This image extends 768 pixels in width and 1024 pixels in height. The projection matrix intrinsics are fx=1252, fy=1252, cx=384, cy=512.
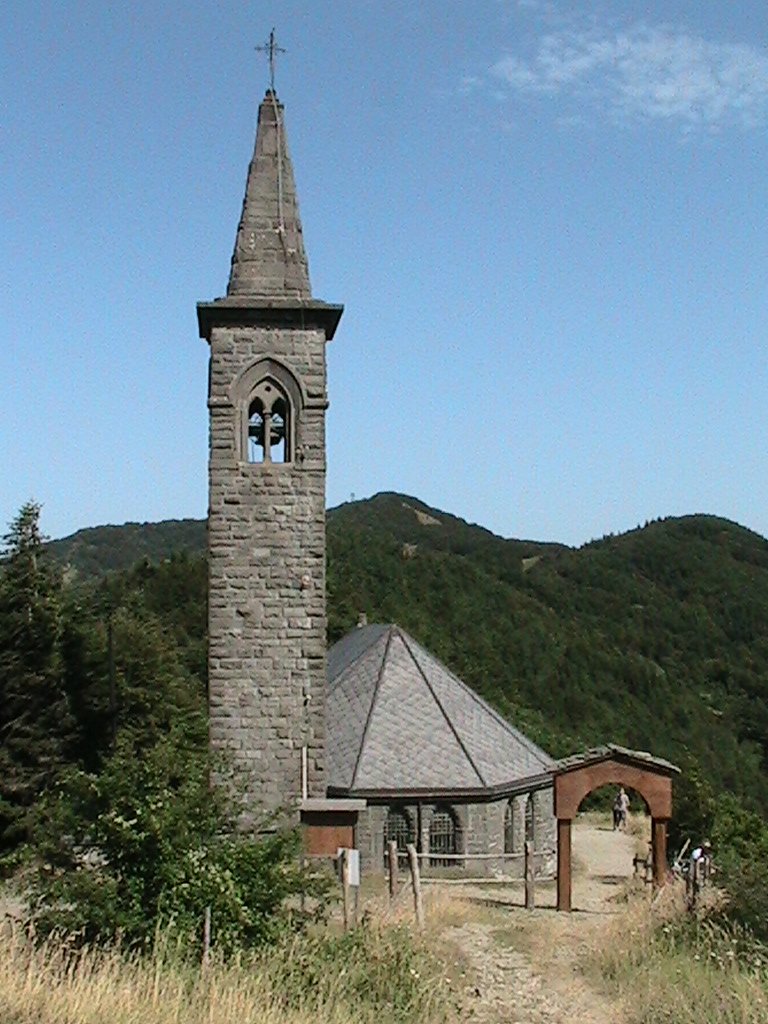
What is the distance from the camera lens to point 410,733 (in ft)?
75.2

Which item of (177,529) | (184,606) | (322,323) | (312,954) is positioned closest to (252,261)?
(322,323)

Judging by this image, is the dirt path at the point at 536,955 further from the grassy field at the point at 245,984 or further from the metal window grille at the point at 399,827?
the metal window grille at the point at 399,827

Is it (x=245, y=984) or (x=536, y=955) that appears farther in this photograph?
(x=536, y=955)

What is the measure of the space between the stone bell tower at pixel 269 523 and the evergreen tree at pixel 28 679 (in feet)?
31.9

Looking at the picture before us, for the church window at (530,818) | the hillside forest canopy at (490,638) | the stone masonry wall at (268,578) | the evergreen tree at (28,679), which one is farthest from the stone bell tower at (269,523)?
the evergreen tree at (28,679)

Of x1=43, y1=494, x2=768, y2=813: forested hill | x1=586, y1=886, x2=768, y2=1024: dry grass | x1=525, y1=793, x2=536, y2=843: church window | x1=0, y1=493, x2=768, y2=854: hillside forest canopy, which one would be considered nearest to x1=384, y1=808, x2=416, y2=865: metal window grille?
x1=525, y1=793, x2=536, y2=843: church window

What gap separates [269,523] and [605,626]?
186 ft

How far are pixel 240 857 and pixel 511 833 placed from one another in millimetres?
12917

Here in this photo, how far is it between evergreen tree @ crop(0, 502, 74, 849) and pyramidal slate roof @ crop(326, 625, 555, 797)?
6.78m

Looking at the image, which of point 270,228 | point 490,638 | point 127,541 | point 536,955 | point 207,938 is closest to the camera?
point 207,938

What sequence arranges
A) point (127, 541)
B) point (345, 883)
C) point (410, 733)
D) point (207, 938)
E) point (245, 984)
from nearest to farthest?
point (245, 984), point (207, 938), point (345, 883), point (410, 733), point (127, 541)

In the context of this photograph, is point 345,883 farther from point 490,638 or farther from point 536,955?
point 490,638

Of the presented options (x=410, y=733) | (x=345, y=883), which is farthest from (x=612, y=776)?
(x=345, y=883)

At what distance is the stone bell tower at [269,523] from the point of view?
Answer: 18.9 m
